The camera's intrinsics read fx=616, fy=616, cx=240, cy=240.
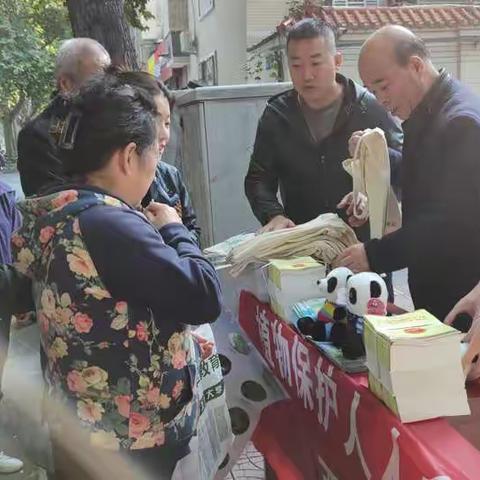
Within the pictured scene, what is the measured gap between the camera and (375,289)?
1.70 metres

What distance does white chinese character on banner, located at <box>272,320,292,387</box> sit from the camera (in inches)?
78.9

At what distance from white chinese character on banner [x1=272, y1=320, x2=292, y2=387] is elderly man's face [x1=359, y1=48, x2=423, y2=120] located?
86 cm

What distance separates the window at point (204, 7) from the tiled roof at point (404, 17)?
18.4 ft

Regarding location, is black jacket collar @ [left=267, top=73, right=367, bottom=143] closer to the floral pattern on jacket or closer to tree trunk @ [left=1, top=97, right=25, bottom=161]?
the floral pattern on jacket

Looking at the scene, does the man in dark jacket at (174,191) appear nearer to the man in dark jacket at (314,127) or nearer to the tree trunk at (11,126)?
the man in dark jacket at (314,127)

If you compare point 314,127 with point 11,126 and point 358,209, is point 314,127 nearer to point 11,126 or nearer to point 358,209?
point 358,209

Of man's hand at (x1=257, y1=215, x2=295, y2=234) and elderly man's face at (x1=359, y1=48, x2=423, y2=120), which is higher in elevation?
elderly man's face at (x1=359, y1=48, x2=423, y2=120)

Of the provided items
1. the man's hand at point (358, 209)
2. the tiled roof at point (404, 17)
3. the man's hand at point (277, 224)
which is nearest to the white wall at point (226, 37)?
the tiled roof at point (404, 17)

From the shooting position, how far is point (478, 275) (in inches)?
79.4

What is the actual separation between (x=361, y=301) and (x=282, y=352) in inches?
18.0

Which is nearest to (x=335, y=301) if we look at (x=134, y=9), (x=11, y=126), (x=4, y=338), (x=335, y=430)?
(x=335, y=430)

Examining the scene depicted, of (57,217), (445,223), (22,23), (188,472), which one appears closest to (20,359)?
(188,472)

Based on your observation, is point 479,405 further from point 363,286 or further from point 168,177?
point 168,177

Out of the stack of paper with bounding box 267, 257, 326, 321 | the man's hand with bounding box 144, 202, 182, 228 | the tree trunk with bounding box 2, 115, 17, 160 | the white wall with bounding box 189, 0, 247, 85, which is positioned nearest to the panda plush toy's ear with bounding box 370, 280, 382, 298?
the stack of paper with bounding box 267, 257, 326, 321
